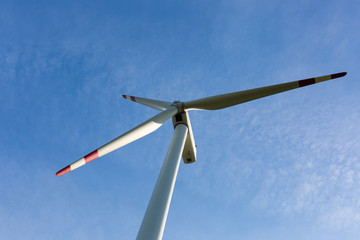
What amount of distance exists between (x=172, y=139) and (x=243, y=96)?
457 centimetres

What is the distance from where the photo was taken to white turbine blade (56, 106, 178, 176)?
11548mm

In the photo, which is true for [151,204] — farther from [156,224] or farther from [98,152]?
[98,152]

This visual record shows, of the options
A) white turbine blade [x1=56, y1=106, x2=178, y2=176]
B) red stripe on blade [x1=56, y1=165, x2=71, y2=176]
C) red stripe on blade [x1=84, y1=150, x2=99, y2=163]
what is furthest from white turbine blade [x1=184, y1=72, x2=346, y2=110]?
red stripe on blade [x1=56, y1=165, x2=71, y2=176]

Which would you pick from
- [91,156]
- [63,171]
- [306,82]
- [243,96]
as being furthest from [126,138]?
[306,82]

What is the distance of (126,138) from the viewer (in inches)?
552

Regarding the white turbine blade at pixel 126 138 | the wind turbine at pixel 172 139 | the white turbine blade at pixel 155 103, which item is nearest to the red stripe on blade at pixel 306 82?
the wind turbine at pixel 172 139

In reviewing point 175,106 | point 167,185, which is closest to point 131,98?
point 175,106

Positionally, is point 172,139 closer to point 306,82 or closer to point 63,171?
point 63,171

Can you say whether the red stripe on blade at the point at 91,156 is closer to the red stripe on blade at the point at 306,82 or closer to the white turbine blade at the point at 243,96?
the white turbine blade at the point at 243,96

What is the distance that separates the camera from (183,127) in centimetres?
1664

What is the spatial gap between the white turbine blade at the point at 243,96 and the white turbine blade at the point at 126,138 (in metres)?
1.51

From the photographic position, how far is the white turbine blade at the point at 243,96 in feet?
51.9

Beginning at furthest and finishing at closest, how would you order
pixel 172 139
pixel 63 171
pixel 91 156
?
pixel 172 139, pixel 91 156, pixel 63 171

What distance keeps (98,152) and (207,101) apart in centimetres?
733
